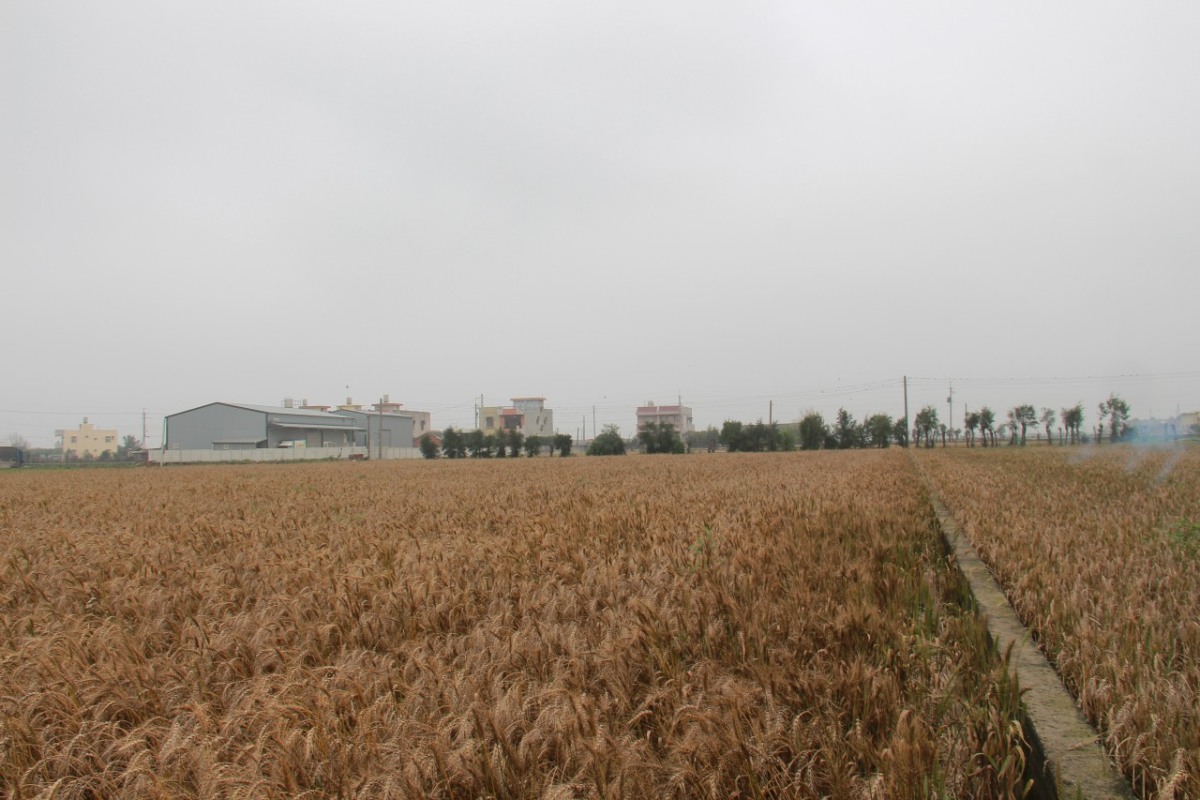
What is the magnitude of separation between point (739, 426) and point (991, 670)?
77235 millimetres

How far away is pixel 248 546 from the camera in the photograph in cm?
518

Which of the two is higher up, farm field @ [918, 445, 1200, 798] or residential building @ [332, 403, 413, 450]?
residential building @ [332, 403, 413, 450]

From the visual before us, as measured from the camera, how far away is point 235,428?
74.3 metres

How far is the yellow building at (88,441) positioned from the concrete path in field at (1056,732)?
16306 centimetres

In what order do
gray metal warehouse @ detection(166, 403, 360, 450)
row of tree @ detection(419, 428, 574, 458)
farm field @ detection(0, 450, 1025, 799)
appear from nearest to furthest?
farm field @ detection(0, 450, 1025, 799) → gray metal warehouse @ detection(166, 403, 360, 450) → row of tree @ detection(419, 428, 574, 458)

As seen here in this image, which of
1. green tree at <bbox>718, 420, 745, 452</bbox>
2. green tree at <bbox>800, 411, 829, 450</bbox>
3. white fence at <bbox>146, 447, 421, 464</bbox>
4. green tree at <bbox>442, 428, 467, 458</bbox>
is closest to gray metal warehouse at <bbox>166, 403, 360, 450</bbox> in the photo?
white fence at <bbox>146, 447, 421, 464</bbox>

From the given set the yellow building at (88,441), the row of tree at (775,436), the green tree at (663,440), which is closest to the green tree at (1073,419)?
the row of tree at (775,436)

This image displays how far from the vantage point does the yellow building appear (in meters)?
135

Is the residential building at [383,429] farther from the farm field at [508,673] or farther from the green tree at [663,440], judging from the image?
the farm field at [508,673]

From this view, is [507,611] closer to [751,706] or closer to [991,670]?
[751,706]

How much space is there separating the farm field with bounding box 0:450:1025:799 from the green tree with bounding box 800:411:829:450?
254 feet

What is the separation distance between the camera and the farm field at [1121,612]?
5.97 ft

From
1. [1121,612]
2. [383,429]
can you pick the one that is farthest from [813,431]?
[1121,612]

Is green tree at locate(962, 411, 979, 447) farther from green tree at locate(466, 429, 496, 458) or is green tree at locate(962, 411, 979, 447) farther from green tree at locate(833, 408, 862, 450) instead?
green tree at locate(466, 429, 496, 458)
